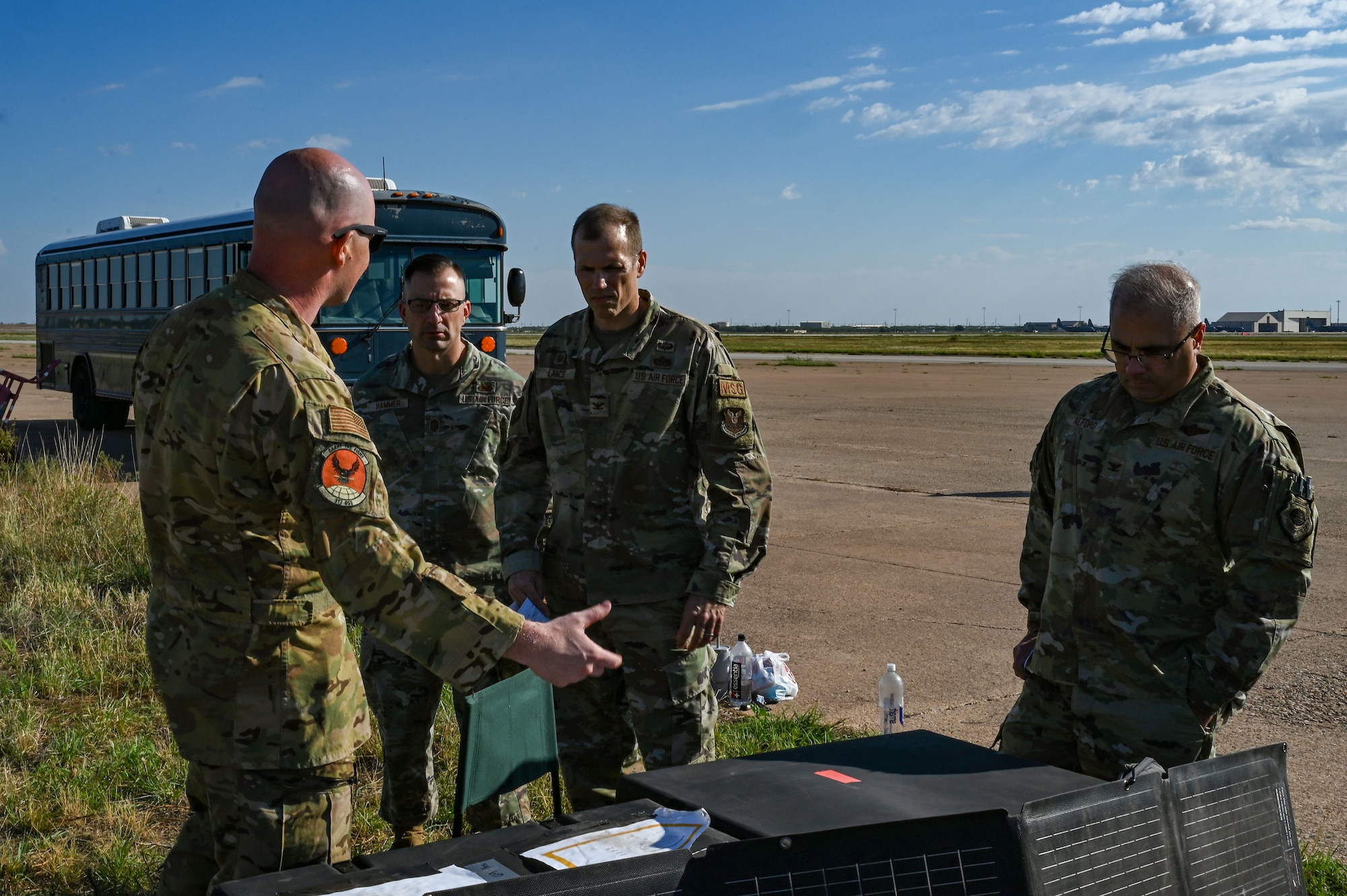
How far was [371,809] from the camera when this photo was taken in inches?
179

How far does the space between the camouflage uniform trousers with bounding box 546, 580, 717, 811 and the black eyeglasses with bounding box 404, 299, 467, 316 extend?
48.4 inches

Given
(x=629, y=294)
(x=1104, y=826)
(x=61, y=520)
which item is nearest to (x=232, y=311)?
(x=629, y=294)

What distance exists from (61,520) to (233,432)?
8055 millimetres

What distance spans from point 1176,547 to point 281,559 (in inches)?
86.2

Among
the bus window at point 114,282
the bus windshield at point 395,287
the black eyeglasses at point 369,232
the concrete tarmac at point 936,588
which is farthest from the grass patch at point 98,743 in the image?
the bus window at point 114,282

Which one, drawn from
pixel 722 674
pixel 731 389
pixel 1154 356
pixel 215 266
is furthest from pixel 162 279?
pixel 1154 356

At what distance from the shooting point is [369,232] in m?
2.57

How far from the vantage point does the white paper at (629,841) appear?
2.05 meters

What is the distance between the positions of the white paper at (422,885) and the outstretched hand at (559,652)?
1.64 ft

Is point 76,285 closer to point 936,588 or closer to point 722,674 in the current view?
point 936,588

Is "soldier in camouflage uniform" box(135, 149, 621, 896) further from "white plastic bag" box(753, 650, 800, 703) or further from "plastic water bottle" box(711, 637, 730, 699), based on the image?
"white plastic bag" box(753, 650, 800, 703)

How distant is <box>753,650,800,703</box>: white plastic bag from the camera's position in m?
5.97

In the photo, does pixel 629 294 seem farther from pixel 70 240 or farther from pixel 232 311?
pixel 70 240

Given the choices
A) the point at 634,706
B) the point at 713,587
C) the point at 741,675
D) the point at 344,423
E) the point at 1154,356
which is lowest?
the point at 741,675
